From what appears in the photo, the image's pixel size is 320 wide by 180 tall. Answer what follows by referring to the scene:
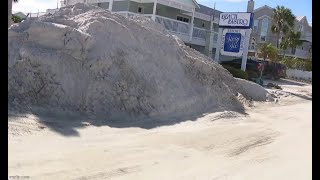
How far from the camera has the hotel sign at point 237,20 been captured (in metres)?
26.9

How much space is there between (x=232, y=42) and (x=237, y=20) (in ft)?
4.86

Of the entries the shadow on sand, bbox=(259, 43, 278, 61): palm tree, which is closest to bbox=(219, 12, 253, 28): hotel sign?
bbox=(259, 43, 278, 61): palm tree

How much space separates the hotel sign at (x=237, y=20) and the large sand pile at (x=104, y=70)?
11.6m

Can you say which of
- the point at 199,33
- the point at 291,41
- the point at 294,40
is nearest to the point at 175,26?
the point at 199,33

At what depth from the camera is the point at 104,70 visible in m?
12.1

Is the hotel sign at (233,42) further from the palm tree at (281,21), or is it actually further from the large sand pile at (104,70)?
the palm tree at (281,21)

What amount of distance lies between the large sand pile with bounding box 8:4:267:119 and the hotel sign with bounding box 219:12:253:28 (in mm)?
11649

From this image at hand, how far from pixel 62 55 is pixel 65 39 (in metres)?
0.54

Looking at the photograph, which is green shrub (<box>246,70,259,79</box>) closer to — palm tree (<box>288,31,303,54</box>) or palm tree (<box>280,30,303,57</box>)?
palm tree (<box>280,30,303,57</box>)

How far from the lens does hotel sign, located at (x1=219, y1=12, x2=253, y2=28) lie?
1060 inches

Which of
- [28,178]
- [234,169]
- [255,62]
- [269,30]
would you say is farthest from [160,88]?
[269,30]

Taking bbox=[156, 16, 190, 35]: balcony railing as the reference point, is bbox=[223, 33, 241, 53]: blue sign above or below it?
below

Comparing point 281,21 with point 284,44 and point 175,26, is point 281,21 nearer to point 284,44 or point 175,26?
point 284,44

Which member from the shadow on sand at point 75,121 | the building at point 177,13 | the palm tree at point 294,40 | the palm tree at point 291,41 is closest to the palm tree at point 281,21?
the palm tree at point 291,41
